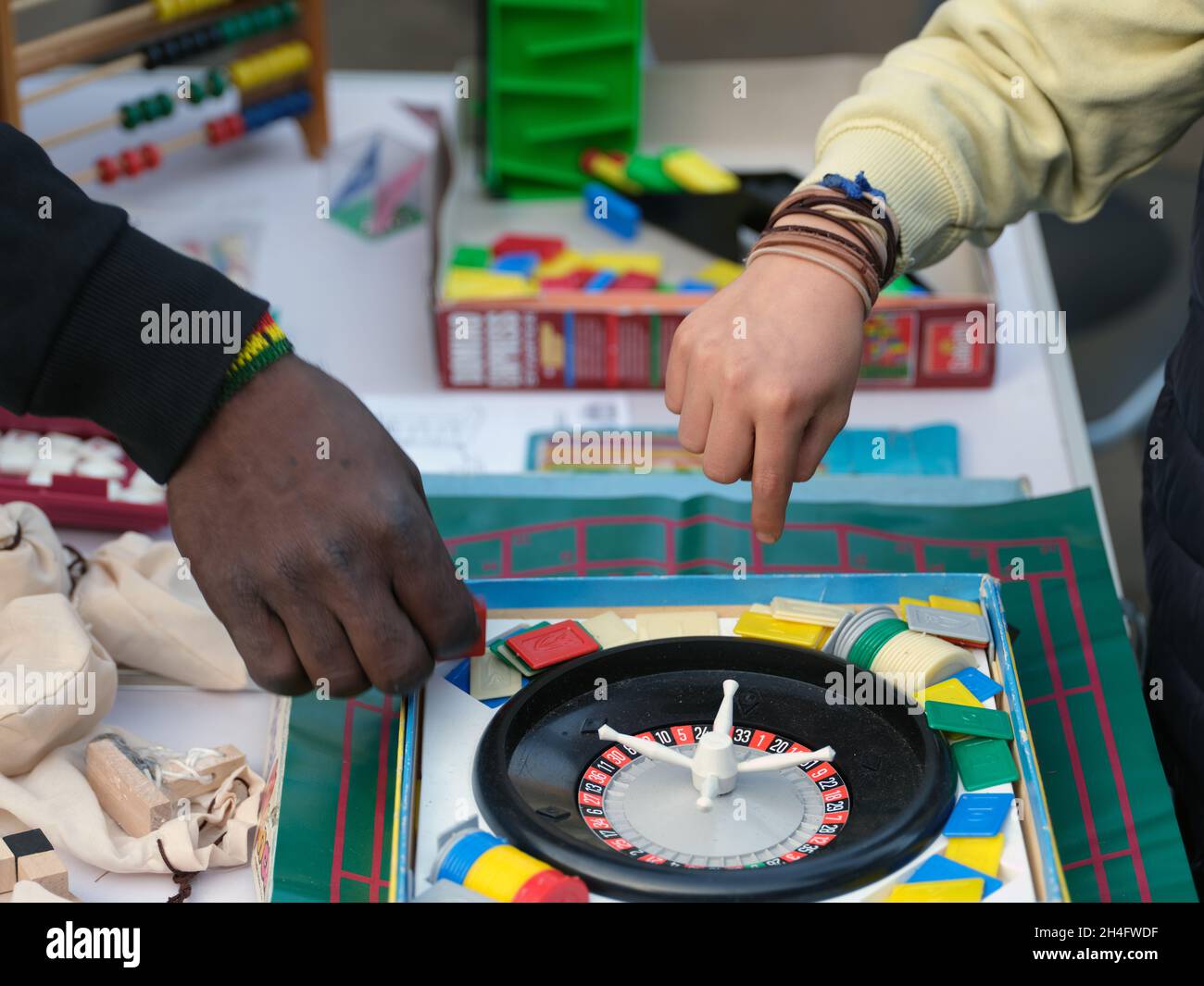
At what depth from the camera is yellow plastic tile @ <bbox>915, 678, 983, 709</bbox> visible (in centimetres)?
91

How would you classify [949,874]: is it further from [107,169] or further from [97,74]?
[97,74]

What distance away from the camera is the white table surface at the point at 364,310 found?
4.81 ft

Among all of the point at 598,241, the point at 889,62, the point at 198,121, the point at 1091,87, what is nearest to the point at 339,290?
the point at 598,241

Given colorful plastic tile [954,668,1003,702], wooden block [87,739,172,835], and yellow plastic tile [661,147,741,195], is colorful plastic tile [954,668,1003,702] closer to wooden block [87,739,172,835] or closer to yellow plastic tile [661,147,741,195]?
wooden block [87,739,172,835]

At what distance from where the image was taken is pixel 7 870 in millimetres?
894

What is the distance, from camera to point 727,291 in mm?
943

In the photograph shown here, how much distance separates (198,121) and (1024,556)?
58.2 inches

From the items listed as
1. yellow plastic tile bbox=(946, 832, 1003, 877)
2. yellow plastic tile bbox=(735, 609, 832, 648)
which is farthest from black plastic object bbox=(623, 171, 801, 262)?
yellow plastic tile bbox=(946, 832, 1003, 877)

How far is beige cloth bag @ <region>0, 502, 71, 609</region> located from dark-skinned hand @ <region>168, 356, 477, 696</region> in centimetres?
28

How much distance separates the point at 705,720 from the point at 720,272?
89cm

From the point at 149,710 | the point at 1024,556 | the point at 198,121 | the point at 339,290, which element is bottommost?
the point at 149,710

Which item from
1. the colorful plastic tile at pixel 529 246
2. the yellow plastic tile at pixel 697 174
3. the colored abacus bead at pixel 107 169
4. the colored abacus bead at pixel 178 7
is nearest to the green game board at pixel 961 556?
the colorful plastic tile at pixel 529 246
